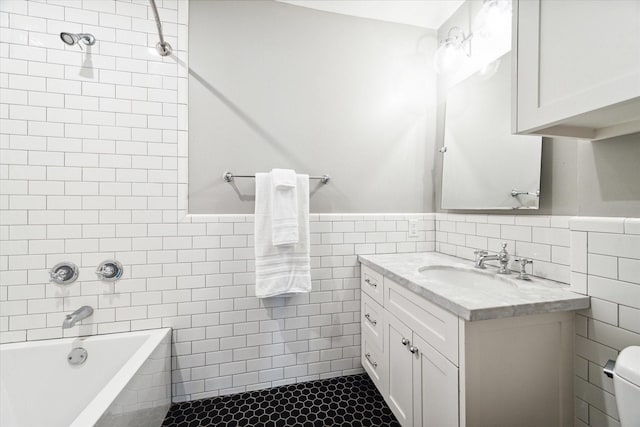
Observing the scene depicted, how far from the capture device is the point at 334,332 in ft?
5.96

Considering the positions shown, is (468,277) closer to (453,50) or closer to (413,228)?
(413,228)

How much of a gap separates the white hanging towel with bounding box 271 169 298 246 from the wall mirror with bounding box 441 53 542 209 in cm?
108

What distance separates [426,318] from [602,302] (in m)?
0.60

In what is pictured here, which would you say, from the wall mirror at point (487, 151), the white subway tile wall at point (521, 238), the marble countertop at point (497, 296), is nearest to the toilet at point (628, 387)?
the marble countertop at point (497, 296)

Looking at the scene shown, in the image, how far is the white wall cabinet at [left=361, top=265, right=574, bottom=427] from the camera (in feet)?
2.95

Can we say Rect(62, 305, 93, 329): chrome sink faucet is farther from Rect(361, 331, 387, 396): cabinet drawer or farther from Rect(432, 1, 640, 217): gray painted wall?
Rect(432, 1, 640, 217): gray painted wall

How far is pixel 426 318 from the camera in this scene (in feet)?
3.58

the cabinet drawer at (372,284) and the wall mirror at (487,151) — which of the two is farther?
the cabinet drawer at (372,284)

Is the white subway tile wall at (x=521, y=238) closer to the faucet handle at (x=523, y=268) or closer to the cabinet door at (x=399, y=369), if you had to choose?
the faucet handle at (x=523, y=268)

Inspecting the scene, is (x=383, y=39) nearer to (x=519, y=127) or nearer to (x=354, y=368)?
(x=519, y=127)

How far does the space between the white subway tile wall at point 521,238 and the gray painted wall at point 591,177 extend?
65mm

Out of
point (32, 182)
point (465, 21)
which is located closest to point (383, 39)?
point (465, 21)

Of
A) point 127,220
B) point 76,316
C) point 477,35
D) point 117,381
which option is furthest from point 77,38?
point 477,35

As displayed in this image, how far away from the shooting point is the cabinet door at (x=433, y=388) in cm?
94
